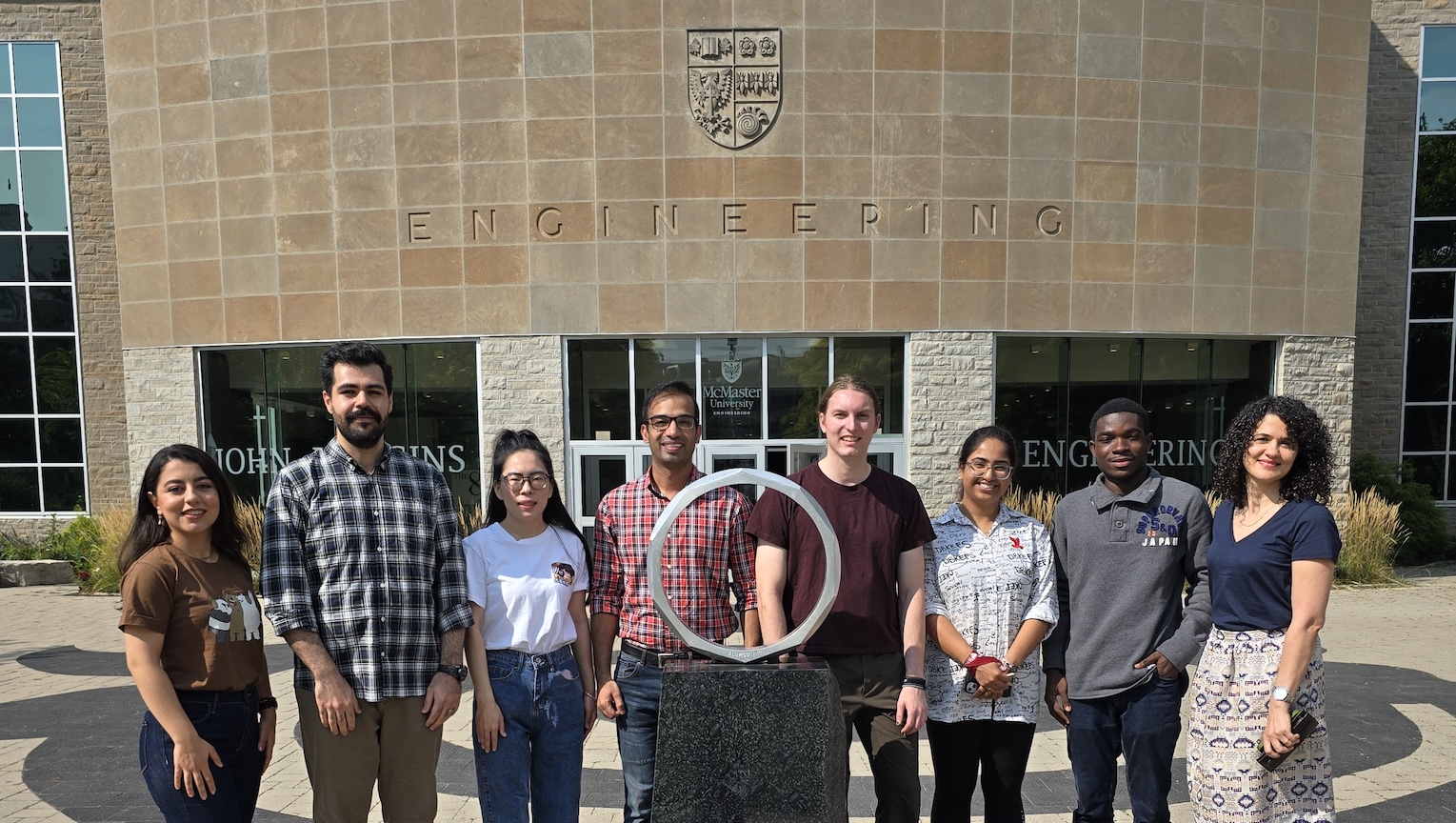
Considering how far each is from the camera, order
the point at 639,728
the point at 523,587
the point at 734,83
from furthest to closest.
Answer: the point at 734,83
the point at 639,728
the point at 523,587

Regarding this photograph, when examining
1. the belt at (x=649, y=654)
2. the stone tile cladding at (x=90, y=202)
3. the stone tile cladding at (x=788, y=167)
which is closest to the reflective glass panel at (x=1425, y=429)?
the stone tile cladding at (x=788, y=167)

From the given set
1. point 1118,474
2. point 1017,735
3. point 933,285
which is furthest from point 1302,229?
point 1017,735

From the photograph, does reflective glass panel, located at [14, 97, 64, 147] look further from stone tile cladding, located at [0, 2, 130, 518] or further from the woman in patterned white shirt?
the woman in patterned white shirt

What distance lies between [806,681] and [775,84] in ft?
31.5

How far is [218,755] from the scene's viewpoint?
9.51ft

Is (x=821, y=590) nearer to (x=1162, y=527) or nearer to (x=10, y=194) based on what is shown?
(x=1162, y=527)

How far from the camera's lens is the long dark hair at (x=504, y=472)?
10.8ft

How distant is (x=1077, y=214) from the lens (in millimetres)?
11391

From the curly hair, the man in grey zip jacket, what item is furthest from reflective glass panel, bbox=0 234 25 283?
the curly hair

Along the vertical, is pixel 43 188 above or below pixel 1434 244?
above

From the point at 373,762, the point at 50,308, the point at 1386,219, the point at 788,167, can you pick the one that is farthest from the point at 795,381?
the point at 50,308

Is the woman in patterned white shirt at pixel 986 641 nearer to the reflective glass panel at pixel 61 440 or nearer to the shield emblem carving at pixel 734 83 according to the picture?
the shield emblem carving at pixel 734 83

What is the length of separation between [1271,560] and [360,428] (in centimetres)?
343

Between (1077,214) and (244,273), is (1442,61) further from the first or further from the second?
(244,273)
